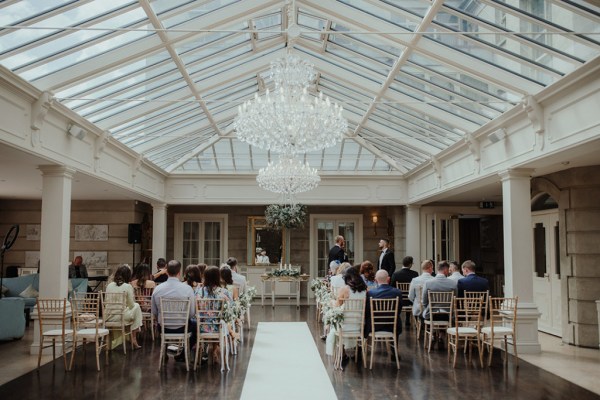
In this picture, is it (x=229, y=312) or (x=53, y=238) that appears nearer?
(x=229, y=312)

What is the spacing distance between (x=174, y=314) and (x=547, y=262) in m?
7.24

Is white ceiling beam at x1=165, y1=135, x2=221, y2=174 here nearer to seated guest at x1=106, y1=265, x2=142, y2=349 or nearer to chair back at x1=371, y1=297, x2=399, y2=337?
seated guest at x1=106, y1=265, x2=142, y2=349

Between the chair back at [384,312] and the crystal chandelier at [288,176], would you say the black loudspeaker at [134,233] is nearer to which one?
the crystal chandelier at [288,176]

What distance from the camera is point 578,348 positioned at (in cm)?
850

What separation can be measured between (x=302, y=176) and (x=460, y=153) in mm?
3125

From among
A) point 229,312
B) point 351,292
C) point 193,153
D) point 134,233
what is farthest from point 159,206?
point 351,292

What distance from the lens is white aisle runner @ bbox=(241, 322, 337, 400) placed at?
5789mm

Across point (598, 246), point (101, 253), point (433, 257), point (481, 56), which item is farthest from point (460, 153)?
point (101, 253)

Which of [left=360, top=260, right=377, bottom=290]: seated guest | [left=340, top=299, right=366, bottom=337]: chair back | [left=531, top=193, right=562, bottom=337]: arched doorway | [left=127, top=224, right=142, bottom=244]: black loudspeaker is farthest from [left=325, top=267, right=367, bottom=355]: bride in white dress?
[left=127, top=224, right=142, bottom=244]: black loudspeaker

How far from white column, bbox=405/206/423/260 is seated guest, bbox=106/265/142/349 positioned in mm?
8302

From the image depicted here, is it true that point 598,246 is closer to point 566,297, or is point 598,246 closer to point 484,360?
point 566,297

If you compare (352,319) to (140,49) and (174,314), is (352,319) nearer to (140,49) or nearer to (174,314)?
(174,314)

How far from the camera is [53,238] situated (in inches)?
306

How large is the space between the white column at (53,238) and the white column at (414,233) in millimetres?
9356
